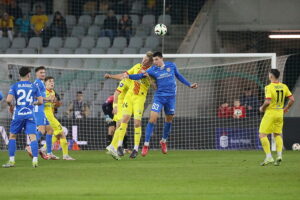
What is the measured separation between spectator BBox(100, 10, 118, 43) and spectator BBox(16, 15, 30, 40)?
9.65ft

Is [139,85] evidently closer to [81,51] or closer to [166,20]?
[81,51]

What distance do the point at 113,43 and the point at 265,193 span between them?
58.6ft

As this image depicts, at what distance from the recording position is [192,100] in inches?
984

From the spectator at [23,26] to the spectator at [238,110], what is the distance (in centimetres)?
965

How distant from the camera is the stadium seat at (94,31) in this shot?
28.7 metres

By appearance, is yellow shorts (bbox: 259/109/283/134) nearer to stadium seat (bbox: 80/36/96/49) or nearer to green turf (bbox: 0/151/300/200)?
green turf (bbox: 0/151/300/200)

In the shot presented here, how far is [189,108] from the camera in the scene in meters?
24.8

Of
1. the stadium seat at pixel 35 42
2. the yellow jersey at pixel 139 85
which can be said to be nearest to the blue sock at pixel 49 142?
the yellow jersey at pixel 139 85

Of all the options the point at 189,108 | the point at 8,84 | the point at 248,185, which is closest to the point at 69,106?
the point at 8,84

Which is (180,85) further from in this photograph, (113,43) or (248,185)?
(248,185)

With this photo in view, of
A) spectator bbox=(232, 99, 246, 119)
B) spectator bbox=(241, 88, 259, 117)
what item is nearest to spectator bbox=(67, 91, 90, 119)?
spectator bbox=(232, 99, 246, 119)

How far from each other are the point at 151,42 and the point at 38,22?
4.80m

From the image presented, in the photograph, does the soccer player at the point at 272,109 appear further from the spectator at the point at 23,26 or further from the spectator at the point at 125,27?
the spectator at the point at 23,26

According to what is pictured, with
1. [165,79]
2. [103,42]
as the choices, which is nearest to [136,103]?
[165,79]
